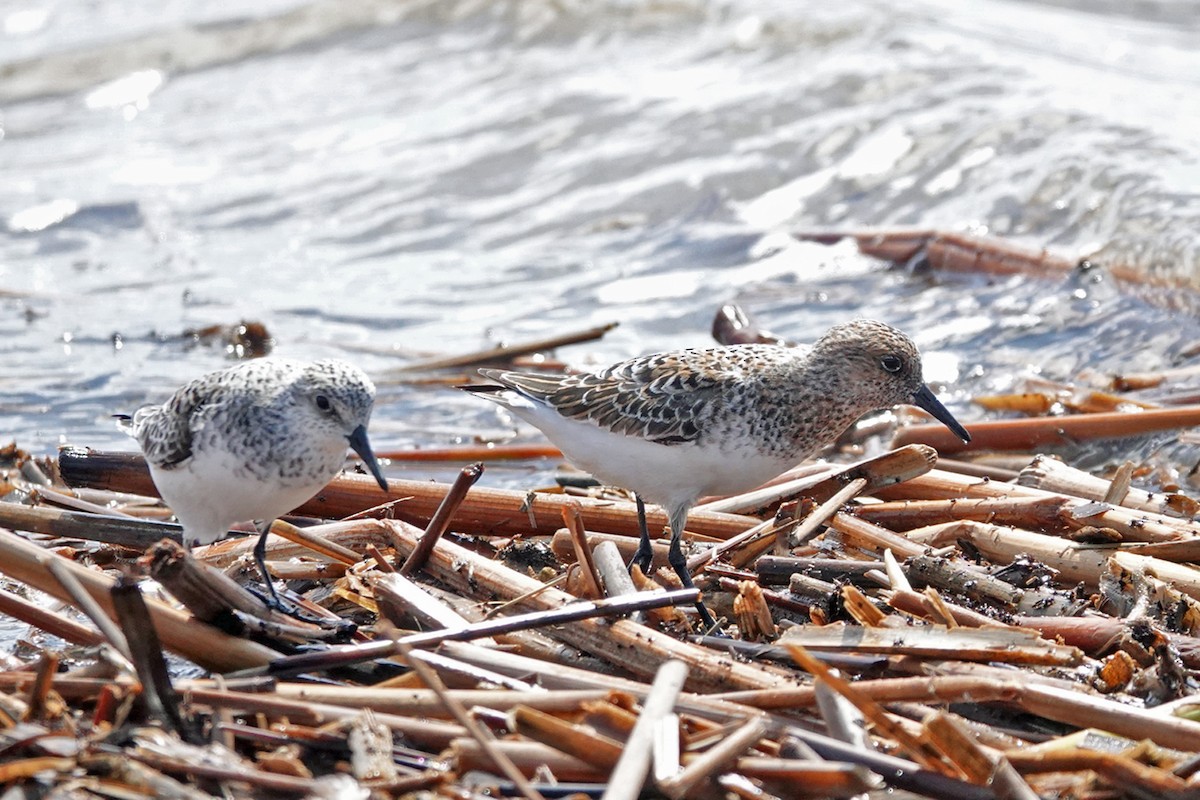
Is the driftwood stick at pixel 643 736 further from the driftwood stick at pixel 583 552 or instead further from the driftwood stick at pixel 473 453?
the driftwood stick at pixel 473 453

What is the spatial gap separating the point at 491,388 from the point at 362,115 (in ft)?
39.0

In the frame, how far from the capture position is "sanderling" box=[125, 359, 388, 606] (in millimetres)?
4984

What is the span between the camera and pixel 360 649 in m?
4.39

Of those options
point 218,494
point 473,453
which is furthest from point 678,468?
point 473,453

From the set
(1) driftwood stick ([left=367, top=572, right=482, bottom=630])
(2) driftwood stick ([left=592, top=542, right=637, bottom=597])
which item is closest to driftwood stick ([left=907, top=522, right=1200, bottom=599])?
(2) driftwood stick ([left=592, top=542, right=637, bottom=597])

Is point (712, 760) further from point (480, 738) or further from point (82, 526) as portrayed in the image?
point (82, 526)

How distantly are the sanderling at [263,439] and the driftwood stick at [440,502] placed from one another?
0.62 metres

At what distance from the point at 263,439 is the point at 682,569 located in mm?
1632

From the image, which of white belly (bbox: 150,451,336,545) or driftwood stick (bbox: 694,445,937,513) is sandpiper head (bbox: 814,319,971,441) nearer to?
driftwood stick (bbox: 694,445,937,513)

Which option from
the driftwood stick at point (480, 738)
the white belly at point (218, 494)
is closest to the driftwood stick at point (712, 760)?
the driftwood stick at point (480, 738)

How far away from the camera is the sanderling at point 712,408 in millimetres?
5656

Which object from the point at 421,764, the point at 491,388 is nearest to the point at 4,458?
the point at 491,388

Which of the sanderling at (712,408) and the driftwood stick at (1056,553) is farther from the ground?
the sanderling at (712,408)

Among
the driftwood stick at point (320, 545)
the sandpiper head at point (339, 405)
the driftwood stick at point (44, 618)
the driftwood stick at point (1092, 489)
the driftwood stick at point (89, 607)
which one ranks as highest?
the sandpiper head at point (339, 405)
